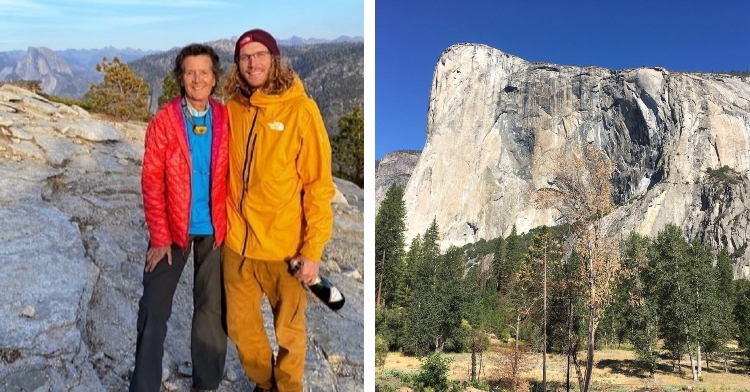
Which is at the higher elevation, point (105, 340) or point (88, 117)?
point (88, 117)

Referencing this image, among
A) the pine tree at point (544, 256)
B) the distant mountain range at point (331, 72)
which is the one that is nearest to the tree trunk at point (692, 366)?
the pine tree at point (544, 256)

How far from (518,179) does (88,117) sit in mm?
4505

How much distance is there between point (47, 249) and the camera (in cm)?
277

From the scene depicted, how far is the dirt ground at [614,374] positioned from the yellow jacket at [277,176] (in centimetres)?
276

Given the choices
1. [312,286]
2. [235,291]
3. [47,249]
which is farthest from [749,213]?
[47,249]

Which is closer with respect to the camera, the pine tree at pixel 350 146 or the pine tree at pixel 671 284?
the pine tree at pixel 671 284

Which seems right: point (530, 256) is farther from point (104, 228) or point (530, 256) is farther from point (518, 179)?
point (104, 228)

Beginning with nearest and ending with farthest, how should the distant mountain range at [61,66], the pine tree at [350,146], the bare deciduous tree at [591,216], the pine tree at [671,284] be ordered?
1. the bare deciduous tree at [591,216]
2. the pine tree at [671,284]
3. the pine tree at [350,146]
4. the distant mountain range at [61,66]

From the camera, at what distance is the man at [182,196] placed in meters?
1.71

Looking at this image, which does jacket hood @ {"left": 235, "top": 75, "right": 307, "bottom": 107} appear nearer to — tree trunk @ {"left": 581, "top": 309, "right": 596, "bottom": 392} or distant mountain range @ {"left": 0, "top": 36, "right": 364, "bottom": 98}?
tree trunk @ {"left": 581, "top": 309, "right": 596, "bottom": 392}

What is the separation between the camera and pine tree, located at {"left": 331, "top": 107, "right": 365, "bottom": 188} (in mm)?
4805

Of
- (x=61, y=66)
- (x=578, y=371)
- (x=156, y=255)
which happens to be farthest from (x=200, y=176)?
(x=61, y=66)

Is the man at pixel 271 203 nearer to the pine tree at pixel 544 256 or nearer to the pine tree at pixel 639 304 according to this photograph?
the pine tree at pixel 544 256

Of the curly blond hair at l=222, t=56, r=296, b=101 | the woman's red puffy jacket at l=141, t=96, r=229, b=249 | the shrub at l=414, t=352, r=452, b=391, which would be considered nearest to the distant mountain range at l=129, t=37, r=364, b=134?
the curly blond hair at l=222, t=56, r=296, b=101
